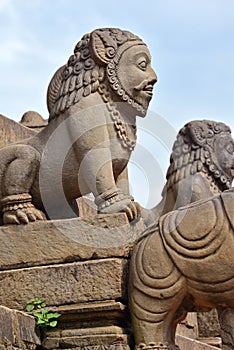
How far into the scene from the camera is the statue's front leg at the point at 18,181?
6645 mm

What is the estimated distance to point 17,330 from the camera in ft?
19.2

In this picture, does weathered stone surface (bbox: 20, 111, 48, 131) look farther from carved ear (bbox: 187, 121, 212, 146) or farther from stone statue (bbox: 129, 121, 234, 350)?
stone statue (bbox: 129, 121, 234, 350)

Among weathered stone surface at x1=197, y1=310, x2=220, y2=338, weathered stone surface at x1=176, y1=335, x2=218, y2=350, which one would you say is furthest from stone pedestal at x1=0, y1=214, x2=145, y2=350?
weathered stone surface at x1=197, y1=310, x2=220, y2=338

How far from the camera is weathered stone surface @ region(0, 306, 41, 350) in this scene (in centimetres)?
566

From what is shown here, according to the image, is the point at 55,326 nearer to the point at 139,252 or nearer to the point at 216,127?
the point at 139,252

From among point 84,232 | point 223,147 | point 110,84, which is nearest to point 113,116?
point 110,84

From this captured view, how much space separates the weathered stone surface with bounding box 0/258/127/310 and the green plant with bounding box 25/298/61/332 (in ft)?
0.17

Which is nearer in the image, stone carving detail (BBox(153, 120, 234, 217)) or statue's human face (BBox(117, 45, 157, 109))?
statue's human face (BBox(117, 45, 157, 109))

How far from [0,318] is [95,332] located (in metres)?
0.80

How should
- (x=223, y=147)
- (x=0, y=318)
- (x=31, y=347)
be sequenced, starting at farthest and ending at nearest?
(x=223, y=147) → (x=31, y=347) → (x=0, y=318)

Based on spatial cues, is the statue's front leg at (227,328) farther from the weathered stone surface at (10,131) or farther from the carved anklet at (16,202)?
the weathered stone surface at (10,131)

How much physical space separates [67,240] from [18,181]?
2.27 ft

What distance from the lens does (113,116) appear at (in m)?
6.79

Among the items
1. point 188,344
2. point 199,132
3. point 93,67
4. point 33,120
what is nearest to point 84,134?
point 93,67
